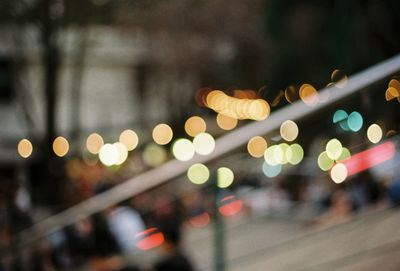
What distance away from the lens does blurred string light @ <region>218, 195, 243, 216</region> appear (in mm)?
3693

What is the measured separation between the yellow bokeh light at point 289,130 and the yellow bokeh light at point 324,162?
311mm

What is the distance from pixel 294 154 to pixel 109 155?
22.9 m

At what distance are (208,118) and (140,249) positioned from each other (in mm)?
27082

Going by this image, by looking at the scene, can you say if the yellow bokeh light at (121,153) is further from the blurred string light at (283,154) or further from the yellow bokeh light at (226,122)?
the blurred string light at (283,154)

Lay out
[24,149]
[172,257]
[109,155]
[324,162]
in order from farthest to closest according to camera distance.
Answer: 1. [109,155]
2. [24,149]
3. [172,257]
4. [324,162]

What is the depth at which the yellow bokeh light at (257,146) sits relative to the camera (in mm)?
3463

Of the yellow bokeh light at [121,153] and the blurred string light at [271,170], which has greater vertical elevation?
the yellow bokeh light at [121,153]

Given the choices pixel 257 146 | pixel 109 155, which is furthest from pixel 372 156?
pixel 109 155

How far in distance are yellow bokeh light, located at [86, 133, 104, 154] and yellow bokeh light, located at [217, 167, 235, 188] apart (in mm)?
25732

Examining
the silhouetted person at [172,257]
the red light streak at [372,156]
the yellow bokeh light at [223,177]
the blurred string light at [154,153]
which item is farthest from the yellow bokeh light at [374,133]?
the blurred string light at [154,153]

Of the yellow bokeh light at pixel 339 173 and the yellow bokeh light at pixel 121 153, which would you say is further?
the yellow bokeh light at pixel 121 153

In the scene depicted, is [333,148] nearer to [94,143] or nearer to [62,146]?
[62,146]

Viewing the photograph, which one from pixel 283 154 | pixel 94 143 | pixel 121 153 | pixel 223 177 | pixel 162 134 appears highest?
pixel 94 143

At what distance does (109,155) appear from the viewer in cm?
2705
